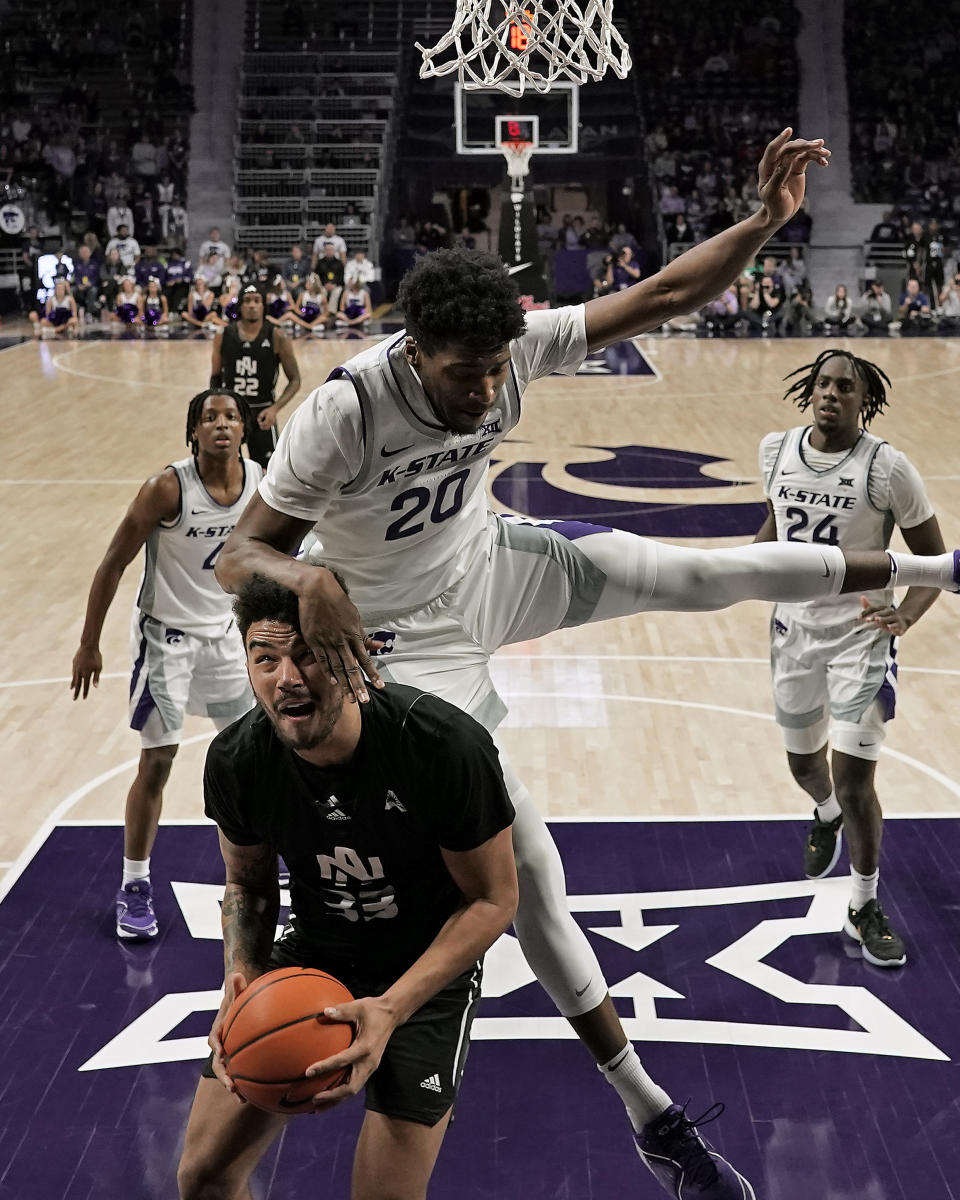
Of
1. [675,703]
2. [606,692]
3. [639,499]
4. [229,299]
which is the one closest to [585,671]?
[606,692]

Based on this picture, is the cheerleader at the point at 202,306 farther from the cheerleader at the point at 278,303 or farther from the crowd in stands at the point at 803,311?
the crowd in stands at the point at 803,311

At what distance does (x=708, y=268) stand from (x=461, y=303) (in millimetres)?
856

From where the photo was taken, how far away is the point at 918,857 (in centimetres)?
563

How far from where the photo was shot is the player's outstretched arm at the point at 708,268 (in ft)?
12.2

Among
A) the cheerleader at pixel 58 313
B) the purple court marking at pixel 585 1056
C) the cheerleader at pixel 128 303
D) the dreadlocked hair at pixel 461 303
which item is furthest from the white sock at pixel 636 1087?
the cheerleader at pixel 128 303

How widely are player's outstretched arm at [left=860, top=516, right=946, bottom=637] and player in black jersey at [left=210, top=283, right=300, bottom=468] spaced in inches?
220

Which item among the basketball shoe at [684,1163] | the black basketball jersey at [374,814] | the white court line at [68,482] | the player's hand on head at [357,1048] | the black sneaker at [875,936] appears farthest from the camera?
the white court line at [68,482]

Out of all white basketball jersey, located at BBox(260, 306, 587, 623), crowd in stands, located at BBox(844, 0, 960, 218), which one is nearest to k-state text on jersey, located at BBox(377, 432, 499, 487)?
white basketball jersey, located at BBox(260, 306, 587, 623)

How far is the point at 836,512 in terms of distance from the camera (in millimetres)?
5039

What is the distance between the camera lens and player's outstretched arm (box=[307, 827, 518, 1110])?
110 inches

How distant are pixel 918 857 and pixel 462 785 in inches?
126

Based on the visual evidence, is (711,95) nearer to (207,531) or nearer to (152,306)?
(152,306)

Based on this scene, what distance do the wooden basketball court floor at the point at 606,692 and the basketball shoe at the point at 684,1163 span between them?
0.17 m

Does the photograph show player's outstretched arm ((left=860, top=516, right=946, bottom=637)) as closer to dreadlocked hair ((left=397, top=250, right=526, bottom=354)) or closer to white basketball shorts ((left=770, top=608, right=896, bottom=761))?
white basketball shorts ((left=770, top=608, right=896, bottom=761))
